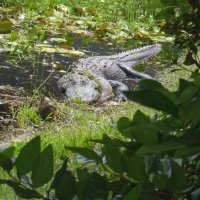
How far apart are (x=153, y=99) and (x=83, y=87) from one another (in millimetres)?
6015

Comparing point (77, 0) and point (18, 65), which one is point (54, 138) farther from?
point (77, 0)

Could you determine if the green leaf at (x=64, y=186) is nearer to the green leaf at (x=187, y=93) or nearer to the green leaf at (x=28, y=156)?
the green leaf at (x=28, y=156)

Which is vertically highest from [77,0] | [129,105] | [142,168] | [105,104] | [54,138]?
[142,168]

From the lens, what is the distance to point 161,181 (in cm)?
75

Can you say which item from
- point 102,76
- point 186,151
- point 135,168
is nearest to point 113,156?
point 135,168

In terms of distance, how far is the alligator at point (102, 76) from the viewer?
21.1ft

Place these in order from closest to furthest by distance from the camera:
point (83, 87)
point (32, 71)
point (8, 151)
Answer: point (8, 151) → point (83, 87) → point (32, 71)

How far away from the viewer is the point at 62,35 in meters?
8.82

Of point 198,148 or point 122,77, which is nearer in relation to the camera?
point 198,148

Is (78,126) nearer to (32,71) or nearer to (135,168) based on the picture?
(32,71)

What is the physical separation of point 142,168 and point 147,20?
9.66 m

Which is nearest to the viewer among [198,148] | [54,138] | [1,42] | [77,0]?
[198,148]

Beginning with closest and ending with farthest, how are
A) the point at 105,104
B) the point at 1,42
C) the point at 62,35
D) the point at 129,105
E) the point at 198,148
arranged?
the point at 198,148 → the point at 129,105 → the point at 105,104 → the point at 1,42 → the point at 62,35

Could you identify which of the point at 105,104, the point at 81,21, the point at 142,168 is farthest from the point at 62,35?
the point at 142,168
